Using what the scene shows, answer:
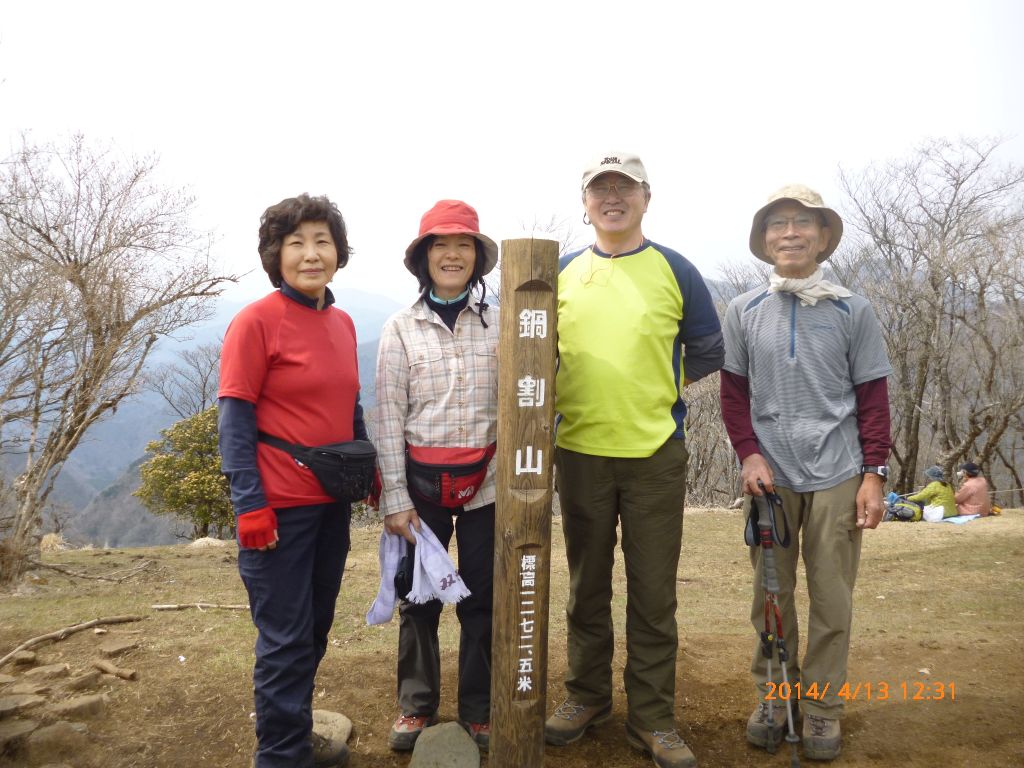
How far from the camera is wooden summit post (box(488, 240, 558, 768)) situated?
2.81 metres

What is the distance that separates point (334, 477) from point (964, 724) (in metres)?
3.21

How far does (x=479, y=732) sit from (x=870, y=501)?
6.58ft

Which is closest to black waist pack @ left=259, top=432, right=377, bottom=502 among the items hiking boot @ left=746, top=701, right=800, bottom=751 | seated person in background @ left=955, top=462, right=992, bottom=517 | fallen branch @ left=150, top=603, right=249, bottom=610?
hiking boot @ left=746, top=701, right=800, bottom=751

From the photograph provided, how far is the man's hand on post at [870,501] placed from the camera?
315 cm

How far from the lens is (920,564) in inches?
344

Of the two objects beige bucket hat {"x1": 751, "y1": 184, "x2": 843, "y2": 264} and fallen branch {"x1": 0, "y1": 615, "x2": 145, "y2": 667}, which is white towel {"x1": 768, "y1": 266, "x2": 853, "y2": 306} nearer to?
beige bucket hat {"x1": 751, "y1": 184, "x2": 843, "y2": 264}

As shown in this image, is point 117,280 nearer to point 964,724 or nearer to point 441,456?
point 441,456

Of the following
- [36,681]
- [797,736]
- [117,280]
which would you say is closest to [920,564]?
[797,736]

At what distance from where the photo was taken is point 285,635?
9.27ft

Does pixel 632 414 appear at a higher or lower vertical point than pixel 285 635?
higher

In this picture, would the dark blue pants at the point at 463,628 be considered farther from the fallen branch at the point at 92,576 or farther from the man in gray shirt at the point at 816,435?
the fallen branch at the point at 92,576

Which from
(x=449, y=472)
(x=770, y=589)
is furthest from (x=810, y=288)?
(x=449, y=472)

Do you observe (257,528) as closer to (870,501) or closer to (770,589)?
(770,589)

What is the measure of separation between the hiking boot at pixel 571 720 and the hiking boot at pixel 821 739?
0.90m
